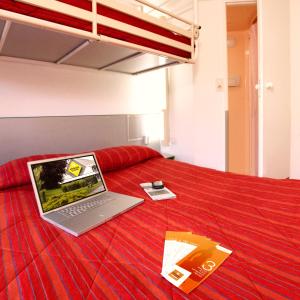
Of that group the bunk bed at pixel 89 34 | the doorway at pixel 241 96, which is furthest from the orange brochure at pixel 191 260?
the doorway at pixel 241 96

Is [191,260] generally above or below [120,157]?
below

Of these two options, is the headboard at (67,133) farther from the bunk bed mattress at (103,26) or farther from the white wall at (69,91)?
the bunk bed mattress at (103,26)

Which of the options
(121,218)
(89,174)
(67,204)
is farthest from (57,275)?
(89,174)

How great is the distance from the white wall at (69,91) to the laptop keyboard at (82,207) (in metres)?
0.94

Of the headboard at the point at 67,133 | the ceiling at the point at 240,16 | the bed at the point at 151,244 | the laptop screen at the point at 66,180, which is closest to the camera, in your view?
the bed at the point at 151,244

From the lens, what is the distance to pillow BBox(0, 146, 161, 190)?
1.21m

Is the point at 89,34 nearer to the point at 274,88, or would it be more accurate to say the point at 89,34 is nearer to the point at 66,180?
the point at 66,180

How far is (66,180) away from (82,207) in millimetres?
165

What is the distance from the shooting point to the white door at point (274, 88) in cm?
223

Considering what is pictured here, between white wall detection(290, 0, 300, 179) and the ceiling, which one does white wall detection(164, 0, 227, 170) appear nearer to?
the ceiling

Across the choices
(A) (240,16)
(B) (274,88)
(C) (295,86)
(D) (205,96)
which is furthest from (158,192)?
(A) (240,16)

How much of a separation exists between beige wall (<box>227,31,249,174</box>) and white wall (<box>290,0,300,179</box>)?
747 millimetres

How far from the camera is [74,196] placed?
1065 millimetres

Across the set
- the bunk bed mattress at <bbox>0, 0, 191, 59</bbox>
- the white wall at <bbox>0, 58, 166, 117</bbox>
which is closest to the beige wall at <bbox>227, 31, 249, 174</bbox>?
the white wall at <bbox>0, 58, 166, 117</bbox>
